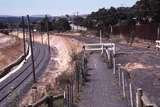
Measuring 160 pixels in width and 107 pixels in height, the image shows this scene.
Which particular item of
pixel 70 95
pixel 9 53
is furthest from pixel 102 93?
pixel 9 53

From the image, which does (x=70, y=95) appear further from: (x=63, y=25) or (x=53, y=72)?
(x=63, y=25)

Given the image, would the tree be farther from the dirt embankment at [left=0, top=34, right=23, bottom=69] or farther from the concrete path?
the concrete path

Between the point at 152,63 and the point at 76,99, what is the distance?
1914 cm

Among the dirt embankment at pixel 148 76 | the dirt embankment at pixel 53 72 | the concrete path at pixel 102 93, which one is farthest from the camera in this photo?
the dirt embankment at pixel 53 72

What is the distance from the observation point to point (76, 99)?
62.3 feet

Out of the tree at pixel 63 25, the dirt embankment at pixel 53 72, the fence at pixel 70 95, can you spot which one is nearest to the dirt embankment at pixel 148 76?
the fence at pixel 70 95

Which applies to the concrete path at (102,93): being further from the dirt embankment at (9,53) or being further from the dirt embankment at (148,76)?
the dirt embankment at (9,53)

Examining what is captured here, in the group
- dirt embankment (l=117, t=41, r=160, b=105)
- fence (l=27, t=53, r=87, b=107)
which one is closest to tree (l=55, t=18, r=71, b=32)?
dirt embankment (l=117, t=41, r=160, b=105)

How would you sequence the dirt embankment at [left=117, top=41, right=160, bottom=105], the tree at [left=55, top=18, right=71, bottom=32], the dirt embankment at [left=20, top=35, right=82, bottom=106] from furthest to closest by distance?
the tree at [left=55, top=18, right=71, bottom=32] → the dirt embankment at [left=20, top=35, right=82, bottom=106] → the dirt embankment at [left=117, top=41, right=160, bottom=105]

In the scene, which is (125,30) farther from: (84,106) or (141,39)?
(84,106)

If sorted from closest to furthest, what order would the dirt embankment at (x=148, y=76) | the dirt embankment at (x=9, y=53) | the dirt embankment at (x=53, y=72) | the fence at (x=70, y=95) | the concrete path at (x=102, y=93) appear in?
1. the fence at (x=70, y=95)
2. the concrete path at (x=102, y=93)
3. the dirt embankment at (x=148, y=76)
4. the dirt embankment at (x=53, y=72)
5. the dirt embankment at (x=9, y=53)

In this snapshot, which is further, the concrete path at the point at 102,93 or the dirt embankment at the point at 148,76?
the dirt embankment at the point at 148,76

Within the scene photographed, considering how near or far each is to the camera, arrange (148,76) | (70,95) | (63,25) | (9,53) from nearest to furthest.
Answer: (70,95)
(148,76)
(9,53)
(63,25)

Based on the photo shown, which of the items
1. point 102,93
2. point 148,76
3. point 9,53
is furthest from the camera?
point 9,53
